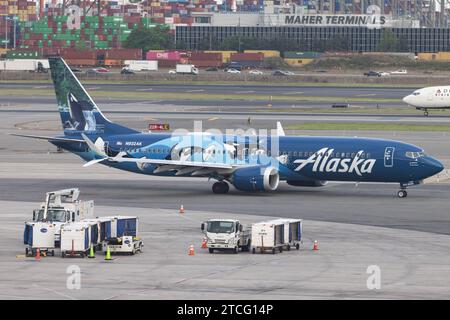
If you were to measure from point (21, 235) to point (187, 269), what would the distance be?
12437 millimetres

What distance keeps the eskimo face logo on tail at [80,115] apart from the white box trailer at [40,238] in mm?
29142

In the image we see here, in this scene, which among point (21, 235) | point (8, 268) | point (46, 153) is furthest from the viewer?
point (46, 153)

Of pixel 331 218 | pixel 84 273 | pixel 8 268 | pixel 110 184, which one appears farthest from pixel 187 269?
pixel 110 184

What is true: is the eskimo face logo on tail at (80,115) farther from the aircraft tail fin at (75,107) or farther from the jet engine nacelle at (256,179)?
the jet engine nacelle at (256,179)

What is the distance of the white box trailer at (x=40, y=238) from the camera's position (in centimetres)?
4988

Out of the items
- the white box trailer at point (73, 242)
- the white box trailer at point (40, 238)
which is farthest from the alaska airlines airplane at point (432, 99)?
the white box trailer at point (73, 242)

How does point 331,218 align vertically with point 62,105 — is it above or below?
below

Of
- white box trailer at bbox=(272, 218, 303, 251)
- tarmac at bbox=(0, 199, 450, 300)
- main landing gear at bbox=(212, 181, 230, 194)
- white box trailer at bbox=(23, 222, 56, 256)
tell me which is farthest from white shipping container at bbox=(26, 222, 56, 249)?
main landing gear at bbox=(212, 181, 230, 194)

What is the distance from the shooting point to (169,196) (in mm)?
72625

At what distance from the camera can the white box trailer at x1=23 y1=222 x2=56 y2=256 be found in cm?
4988

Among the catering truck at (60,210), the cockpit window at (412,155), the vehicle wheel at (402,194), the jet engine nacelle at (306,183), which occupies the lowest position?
the vehicle wheel at (402,194)

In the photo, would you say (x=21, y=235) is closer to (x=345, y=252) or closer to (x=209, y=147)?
(x=345, y=252)

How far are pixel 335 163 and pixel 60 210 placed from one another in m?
23.9

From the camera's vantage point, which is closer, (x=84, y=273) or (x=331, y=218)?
(x=84, y=273)
